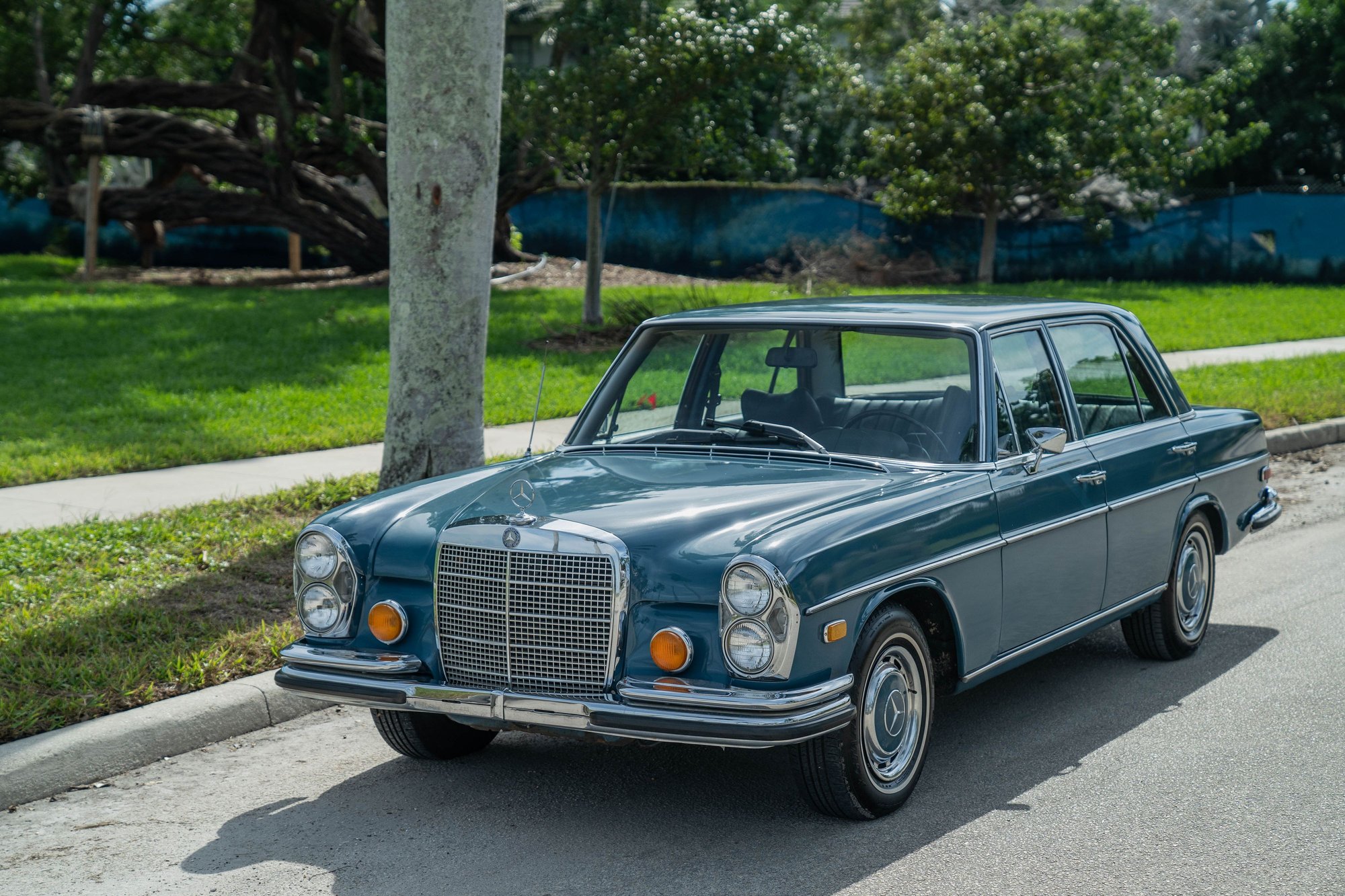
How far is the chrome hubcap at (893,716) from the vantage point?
4289 mm

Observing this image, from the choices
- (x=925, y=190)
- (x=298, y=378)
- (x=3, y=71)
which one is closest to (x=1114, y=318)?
(x=298, y=378)

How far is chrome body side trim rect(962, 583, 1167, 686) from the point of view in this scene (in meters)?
4.80

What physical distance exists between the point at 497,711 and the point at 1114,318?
3.48 meters

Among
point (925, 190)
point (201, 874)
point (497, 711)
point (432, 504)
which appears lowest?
point (201, 874)

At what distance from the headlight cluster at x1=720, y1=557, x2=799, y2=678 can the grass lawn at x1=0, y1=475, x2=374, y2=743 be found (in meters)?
2.53

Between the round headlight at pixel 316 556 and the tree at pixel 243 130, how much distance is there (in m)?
17.2

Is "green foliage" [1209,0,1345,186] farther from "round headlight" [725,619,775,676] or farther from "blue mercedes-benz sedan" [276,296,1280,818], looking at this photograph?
"round headlight" [725,619,775,676]

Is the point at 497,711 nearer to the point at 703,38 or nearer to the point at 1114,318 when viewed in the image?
the point at 1114,318

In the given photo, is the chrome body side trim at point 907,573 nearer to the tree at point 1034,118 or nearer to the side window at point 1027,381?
the side window at point 1027,381

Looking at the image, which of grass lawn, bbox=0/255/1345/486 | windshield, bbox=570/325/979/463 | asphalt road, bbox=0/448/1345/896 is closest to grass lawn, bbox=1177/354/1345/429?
grass lawn, bbox=0/255/1345/486

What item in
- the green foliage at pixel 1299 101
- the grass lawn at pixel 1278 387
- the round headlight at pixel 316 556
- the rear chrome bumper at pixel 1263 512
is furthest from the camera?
the green foliage at pixel 1299 101

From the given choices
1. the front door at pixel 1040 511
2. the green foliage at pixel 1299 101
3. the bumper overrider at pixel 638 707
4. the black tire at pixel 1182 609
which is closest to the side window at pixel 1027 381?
the front door at pixel 1040 511

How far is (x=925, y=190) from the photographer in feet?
81.6

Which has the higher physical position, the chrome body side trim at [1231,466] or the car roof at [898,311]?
the car roof at [898,311]
